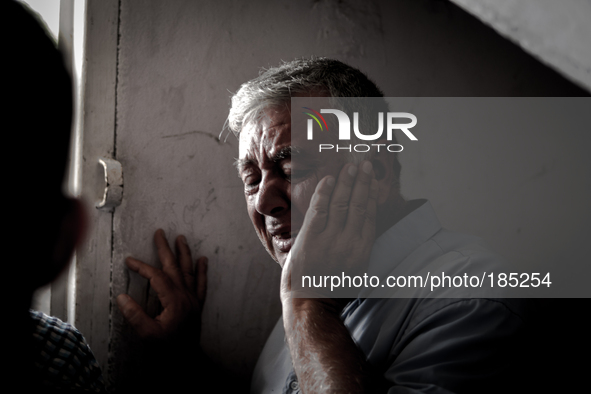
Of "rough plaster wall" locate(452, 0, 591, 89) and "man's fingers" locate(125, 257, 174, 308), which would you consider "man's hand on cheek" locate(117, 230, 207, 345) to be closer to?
"man's fingers" locate(125, 257, 174, 308)

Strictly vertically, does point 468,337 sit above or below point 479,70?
below

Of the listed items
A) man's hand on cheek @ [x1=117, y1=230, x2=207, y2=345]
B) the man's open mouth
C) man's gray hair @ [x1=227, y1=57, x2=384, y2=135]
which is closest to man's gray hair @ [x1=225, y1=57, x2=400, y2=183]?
man's gray hair @ [x1=227, y1=57, x2=384, y2=135]

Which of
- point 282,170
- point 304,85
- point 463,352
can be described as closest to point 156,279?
point 282,170

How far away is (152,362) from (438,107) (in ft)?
5.44

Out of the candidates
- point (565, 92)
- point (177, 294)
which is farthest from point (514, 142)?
point (177, 294)

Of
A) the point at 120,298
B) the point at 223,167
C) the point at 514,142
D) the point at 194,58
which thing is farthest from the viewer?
the point at 514,142

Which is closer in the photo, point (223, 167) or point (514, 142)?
point (223, 167)

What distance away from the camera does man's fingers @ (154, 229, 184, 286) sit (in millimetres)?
1238

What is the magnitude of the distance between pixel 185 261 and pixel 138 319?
244mm

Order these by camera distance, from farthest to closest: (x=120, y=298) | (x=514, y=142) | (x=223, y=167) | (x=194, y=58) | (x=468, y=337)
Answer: (x=514, y=142) → (x=223, y=167) → (x=194, y=58) → (x=120, y=298) → (x=468, y=337)

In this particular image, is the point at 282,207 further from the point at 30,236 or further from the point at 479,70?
the point at 479,70

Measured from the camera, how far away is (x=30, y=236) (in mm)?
319

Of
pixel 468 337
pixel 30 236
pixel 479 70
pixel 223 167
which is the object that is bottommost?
pixel 468 337

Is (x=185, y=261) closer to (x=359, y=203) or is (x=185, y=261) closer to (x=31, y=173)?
(x=359, y=203)
